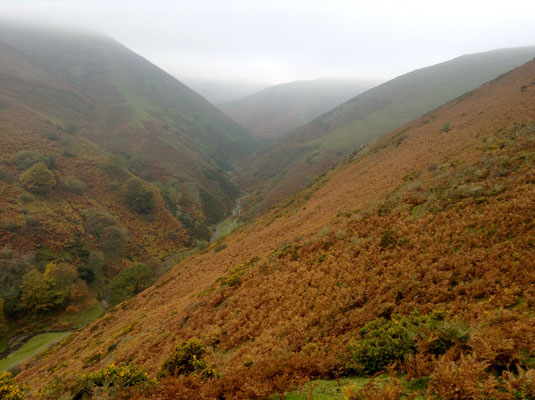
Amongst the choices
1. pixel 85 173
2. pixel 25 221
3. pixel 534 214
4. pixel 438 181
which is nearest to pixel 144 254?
pixel 25 221

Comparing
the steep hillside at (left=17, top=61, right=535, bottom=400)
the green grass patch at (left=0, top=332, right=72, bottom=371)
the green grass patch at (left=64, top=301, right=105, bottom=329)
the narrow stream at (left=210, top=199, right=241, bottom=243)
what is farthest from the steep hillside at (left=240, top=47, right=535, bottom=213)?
the steep hillside at (left=17, top=61, right=535, bottom=400)

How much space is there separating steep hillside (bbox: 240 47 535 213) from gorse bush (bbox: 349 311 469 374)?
257ft

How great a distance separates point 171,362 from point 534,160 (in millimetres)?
19321

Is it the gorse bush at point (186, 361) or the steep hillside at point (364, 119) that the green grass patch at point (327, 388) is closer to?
the gorse bush at point (186, 361)

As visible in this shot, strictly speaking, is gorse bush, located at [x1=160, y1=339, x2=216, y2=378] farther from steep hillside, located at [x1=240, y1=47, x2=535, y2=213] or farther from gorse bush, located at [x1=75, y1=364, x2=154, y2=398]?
steep hillside, located at [x1=240, y1=47, x2=535, y2=213]

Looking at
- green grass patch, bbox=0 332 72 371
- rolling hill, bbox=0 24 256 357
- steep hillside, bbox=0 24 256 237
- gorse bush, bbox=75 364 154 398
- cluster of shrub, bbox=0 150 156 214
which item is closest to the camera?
gorse bush, bbox=75 364 154 398

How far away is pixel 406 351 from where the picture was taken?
604 cm

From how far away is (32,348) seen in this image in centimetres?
3288

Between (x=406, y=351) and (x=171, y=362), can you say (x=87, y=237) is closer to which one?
(x=171, y=362)

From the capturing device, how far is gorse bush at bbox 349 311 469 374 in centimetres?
563

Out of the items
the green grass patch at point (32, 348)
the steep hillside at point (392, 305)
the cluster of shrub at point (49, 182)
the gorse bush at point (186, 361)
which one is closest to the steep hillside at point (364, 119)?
the cluster of shrub at point (49, 182)

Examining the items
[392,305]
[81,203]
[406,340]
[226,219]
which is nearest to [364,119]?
[226,219]

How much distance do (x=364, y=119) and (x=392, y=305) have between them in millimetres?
134631

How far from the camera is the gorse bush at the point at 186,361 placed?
340 inches
